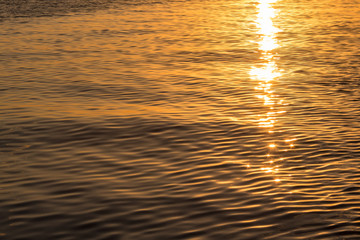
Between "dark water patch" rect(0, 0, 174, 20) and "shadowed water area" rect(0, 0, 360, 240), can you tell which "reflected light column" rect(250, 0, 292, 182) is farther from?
"dark water patch" rect(0, 0, 174, 20)

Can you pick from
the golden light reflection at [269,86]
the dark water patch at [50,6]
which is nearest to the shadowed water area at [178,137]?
the golden light reflection at [269,86]

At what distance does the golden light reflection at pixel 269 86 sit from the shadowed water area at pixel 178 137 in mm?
52

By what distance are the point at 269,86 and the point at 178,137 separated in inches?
194

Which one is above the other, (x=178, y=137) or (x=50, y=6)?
(x=178, y=137)

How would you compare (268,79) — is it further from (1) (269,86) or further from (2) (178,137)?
(2) (178,137)

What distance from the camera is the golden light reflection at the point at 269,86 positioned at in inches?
434

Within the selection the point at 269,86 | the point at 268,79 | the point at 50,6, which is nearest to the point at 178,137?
the point at 269,86

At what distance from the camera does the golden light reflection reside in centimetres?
1102

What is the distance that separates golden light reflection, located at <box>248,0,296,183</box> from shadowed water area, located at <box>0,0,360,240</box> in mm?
52

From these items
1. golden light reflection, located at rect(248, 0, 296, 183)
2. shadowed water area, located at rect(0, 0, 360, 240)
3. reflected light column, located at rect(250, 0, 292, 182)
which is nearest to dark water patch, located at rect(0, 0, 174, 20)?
shadowed water area, located at rect(0, 0, 360, 240)

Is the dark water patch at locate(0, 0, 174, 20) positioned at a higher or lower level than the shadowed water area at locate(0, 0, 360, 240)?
lower

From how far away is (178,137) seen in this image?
12.0 m

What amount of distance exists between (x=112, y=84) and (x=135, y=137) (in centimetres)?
444

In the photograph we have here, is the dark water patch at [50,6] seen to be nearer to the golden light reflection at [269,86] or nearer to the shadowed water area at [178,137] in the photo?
the shadowed water area at [178,137]
